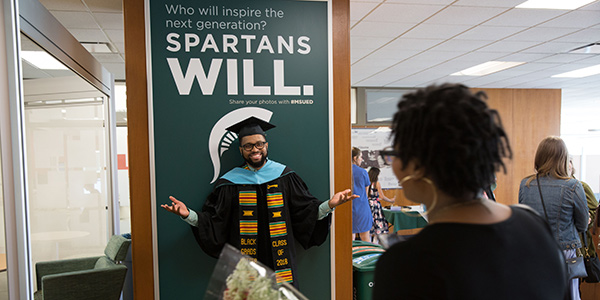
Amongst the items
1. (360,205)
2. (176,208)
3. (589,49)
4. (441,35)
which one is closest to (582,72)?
(589,49)

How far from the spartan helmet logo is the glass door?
3.62ft

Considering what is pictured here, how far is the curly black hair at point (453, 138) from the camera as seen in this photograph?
86cm

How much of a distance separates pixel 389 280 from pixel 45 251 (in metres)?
3.49

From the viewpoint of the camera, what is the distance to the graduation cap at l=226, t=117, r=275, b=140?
2643 mm

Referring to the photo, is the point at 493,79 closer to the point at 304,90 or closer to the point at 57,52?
the point at 304,90

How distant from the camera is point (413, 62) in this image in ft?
20.9

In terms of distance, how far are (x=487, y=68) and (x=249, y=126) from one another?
6.06 metres

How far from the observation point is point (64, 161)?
136 inches

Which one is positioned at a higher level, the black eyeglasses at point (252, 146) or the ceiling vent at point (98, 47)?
the ceiling vent at point (98, 47)

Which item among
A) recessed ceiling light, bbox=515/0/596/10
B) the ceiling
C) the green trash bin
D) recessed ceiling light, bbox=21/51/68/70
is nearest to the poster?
the ceiling

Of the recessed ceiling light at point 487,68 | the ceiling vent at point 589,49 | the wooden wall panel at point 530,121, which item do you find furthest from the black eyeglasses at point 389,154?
the wooden wall panel at point 530,121

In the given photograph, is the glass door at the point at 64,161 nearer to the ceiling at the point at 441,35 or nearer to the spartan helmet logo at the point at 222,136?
the ceiling at the point at 441,35

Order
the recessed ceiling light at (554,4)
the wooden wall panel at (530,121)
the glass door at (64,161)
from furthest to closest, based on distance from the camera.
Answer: the wooden wall panel at (530,121) → the recessed ceiling light at (554,4) → the glass door at (64,161)

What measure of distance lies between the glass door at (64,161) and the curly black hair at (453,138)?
234 centimetres
